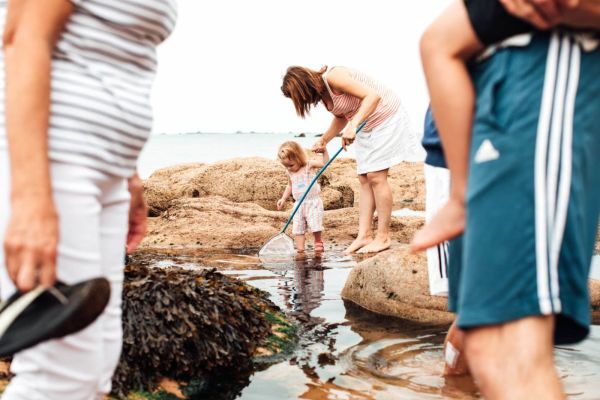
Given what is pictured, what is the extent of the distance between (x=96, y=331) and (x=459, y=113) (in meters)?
1.08

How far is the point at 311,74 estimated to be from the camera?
8.32 meters

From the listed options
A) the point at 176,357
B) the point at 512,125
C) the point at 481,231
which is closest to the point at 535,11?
the point at 512,125

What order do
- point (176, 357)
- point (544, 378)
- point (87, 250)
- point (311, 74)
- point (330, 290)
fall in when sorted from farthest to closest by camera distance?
point (311, 74)
point (330, 290)
point (176, 357)
point (87, 250)
point (544, 378)

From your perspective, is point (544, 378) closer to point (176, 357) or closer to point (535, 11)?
point (535, 11)

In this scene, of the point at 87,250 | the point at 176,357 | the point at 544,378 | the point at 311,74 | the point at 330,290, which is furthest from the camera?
the point at 311,74

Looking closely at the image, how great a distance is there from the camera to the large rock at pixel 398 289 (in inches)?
233

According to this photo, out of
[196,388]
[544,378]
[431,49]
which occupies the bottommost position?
[196,388]

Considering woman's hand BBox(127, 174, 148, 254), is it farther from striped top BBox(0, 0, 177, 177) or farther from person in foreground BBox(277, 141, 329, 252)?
person in foreground BBox(277, 141, 329, 252)

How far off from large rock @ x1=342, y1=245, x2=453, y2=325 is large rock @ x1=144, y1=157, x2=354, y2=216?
7472 mm

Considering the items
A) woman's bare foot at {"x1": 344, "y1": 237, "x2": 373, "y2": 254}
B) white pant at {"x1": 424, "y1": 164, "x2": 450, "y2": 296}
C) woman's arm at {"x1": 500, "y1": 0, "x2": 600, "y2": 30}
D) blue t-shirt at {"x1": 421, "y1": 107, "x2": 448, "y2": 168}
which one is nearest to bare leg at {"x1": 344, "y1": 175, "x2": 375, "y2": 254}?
woman's bare foot at {"x1": 344, "y1": 237, "x2": 373, "y2": 254}

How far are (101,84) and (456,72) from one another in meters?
0.89

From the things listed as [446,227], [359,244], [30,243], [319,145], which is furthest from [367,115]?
[30,243]

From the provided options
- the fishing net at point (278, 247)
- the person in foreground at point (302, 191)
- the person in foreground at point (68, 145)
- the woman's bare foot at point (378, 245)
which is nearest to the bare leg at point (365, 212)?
the woman's bare foot at point (378, 245)

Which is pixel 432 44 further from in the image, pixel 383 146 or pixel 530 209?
pixel 383 146
